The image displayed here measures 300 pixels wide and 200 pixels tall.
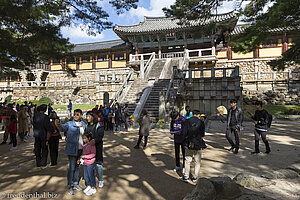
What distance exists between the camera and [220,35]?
21422 millimetres

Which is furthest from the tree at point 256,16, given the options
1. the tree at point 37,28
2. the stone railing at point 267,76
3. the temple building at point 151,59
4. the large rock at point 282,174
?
the stone railing at point 267,76

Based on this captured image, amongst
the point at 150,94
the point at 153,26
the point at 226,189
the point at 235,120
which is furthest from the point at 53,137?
the point at 153,26

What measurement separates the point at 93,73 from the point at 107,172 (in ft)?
82.9

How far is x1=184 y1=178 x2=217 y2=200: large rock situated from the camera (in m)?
2.71

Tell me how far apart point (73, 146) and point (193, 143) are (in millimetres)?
2375

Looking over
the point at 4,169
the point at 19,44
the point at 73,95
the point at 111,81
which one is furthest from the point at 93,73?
the point at 4,169

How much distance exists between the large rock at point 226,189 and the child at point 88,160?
2184 mm

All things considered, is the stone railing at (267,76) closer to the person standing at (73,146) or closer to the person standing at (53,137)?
the person standing at (53,137)

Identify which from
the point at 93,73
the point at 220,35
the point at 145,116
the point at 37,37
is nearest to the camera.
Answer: the point at 37,37

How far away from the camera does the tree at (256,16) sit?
6691 millimetres

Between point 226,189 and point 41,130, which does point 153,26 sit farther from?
point 226,189

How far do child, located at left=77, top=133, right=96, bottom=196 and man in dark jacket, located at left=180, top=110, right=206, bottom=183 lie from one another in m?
1.87

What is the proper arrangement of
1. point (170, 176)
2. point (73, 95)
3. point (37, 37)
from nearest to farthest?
point (170, 176), point (37, 37), point (73, 95)

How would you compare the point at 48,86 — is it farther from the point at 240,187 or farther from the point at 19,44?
the point at 240,187
